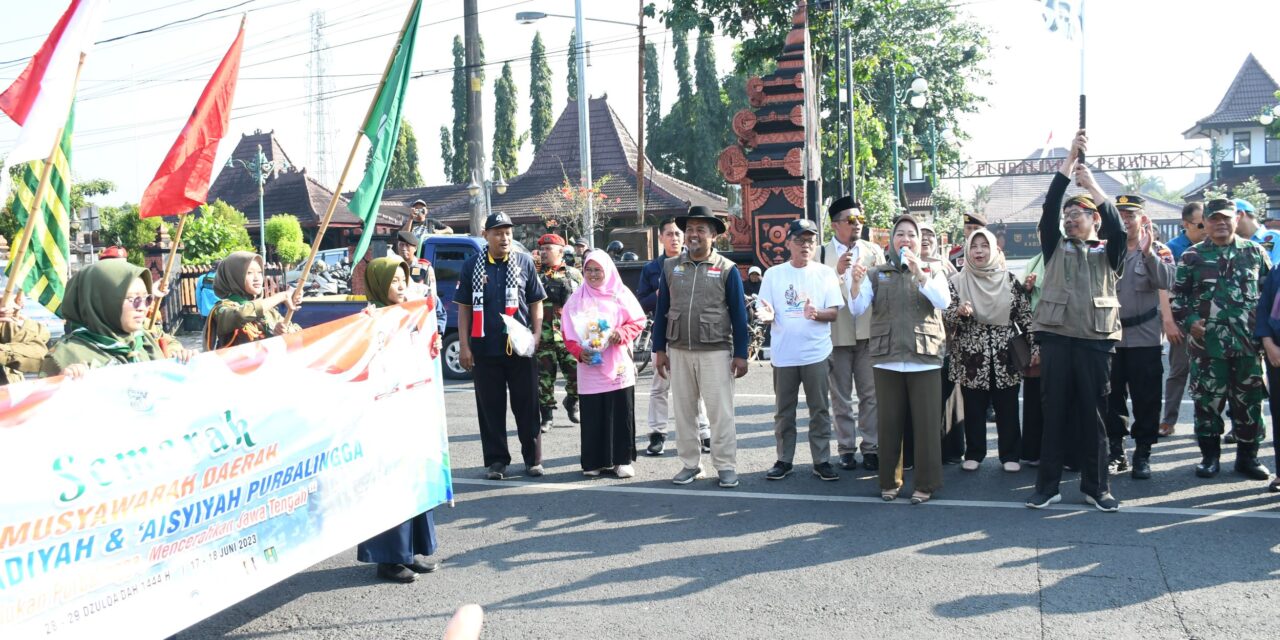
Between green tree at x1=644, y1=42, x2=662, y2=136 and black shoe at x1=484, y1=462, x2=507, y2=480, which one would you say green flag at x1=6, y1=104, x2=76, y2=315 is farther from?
green tree at x1=644, y1=42, x2=662, y2=136

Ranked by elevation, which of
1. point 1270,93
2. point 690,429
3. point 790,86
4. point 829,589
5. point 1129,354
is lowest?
point 829,589

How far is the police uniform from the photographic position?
616cm

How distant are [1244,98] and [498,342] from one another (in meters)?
67.9

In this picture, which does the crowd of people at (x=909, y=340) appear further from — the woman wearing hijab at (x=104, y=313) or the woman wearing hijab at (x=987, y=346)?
the woman wearing hijab at (x=104, y=313)

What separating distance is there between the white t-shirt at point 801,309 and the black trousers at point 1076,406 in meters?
1.49

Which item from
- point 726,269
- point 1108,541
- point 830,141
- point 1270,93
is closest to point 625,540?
point 726,269

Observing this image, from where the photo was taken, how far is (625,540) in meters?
5.92

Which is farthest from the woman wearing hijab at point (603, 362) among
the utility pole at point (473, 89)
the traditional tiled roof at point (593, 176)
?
the traditional tiled roof at point (593, 176)

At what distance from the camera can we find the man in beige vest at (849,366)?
7566mm

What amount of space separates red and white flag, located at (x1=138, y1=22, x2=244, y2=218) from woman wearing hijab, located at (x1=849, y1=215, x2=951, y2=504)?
397cm

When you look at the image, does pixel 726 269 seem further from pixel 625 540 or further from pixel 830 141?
pixel 830 141

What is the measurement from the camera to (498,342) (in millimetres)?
7418

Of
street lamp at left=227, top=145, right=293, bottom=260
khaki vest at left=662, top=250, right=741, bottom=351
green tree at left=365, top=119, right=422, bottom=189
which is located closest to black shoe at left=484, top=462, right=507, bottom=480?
khaki vest at left=662, top=250, right=741, bottom=351

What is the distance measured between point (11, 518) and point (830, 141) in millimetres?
29156
